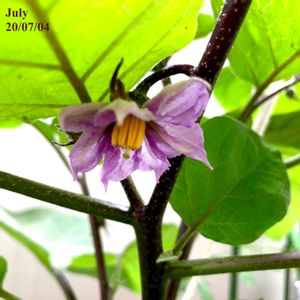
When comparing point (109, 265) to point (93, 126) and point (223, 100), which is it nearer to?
point (223, 100)

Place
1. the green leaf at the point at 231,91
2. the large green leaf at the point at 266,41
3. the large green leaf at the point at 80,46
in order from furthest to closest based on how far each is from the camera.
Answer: the green leaf at the point at 231,91, the large green leaf at the point at 266,41, the large green leaf at the point at 80,46

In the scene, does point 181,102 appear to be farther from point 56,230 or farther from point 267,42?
point 56,230

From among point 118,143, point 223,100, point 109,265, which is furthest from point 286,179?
point 109,265

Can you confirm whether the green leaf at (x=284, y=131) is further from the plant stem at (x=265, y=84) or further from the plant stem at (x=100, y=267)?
the plant stem at (x=100, y=267)

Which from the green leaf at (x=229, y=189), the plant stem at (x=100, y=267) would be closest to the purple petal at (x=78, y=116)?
the green leaf at (x=229, y=189)

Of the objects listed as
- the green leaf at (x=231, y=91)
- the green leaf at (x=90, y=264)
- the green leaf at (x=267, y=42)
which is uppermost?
the green leaf at (x=231, y=91)

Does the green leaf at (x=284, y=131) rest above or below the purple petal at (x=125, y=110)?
above

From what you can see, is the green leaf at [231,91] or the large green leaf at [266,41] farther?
the green leaf at [231,91]

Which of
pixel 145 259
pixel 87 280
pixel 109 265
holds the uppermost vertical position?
pixel 87 280
